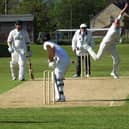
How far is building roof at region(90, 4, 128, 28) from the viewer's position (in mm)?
131875

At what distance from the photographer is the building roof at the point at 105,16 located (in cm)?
13188

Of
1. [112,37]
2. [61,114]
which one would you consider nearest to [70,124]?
[61,114]

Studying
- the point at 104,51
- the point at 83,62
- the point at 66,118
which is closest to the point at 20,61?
the point at 83,62

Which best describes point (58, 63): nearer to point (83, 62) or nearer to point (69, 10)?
point (83, 62)

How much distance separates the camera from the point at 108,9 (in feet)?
445

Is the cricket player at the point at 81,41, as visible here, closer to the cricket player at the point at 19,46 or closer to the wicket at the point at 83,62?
the wicket at the point at 83,62

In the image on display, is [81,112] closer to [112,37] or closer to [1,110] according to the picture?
[1,110]

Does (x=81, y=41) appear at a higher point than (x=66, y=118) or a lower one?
higher

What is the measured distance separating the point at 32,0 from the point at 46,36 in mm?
92162

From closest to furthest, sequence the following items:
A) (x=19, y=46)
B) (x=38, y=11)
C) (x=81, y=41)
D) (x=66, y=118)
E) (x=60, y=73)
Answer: (x=66, y=118), (x=60, y=73), (x=19, y=46), (x=81, y=41), (x=38, y=11)

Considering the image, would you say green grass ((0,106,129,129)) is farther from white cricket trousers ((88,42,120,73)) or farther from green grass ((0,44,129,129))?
white cricket trousers ((88,42,120,73))

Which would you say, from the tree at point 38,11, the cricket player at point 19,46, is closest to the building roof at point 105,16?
the tree at point 38,11

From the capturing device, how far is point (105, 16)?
13400 cm


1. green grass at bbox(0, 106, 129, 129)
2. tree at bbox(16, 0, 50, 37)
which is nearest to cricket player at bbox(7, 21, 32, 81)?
green grass at bbox(0, 106, 129, 129)
